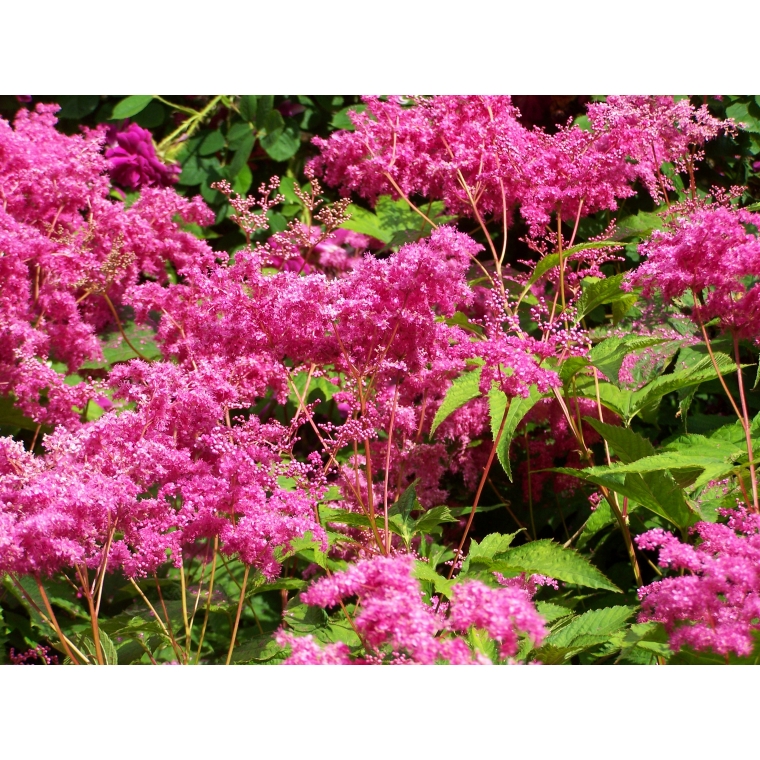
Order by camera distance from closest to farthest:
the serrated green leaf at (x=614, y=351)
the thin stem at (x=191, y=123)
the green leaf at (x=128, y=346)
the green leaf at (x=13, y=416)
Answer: the serrated green leaf at (x=614, y=351), the green leaf at (x=13, y=416), the green leaf at (x=128, y=346), the thin stem at (x=191, y=123)

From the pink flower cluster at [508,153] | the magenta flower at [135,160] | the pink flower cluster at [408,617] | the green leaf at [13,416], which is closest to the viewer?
the pink flower cluster at [408,617]

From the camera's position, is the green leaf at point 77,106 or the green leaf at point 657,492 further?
the green leaf at point 77,106

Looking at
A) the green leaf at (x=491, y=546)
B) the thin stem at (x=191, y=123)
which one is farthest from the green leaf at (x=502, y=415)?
the thin stem at (x=191, y=123)

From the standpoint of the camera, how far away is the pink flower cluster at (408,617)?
84cm

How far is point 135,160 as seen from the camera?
2068 millimetres

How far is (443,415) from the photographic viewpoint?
1.29 m

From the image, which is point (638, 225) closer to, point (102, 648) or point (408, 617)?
point (408, 617)

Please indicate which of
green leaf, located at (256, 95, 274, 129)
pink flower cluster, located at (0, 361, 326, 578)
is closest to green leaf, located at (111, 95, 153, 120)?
green leaf, located at (256, 95, 274, 129)

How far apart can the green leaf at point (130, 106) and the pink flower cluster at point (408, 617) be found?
157 centimetres

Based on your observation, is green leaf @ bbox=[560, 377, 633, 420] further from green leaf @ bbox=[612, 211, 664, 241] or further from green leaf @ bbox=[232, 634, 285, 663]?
green leaf @ bbox=[232, 634, 285, 663]

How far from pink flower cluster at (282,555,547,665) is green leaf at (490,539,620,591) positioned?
0.73 ft

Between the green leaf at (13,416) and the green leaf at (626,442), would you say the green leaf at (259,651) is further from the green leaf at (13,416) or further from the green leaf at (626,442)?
the green leaf at (13,416)
